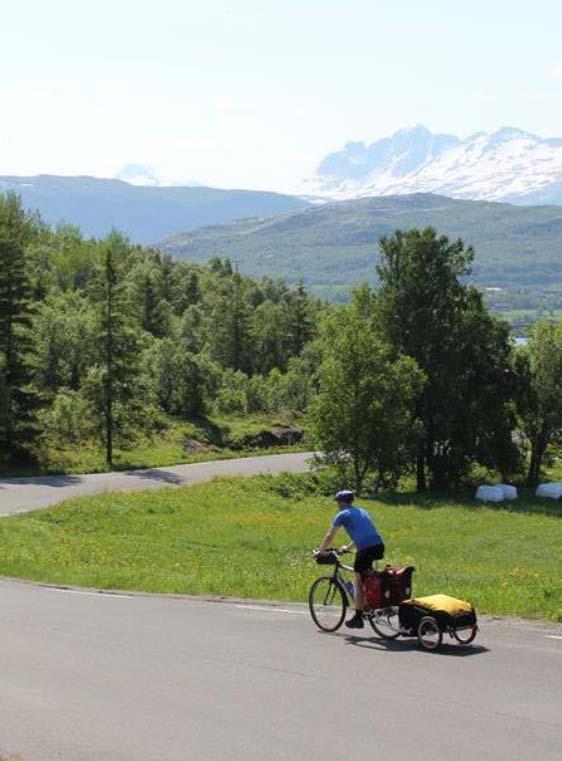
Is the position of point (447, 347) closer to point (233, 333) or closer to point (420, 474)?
point (420, 474)

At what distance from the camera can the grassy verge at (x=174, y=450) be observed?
51281 mm

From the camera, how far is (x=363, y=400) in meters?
52.5

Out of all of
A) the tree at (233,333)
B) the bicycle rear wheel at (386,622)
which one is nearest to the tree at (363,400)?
the bicycle rear wheel at (386,622)

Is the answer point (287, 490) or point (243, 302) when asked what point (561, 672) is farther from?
point (243, 302)

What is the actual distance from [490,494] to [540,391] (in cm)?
1107

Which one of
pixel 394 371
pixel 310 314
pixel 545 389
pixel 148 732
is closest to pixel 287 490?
pixel 394 371

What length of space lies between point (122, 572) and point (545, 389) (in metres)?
43.8

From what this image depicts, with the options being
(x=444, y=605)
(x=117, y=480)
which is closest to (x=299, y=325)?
(x=117, y=480)

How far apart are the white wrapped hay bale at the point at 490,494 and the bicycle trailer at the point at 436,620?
132 ft

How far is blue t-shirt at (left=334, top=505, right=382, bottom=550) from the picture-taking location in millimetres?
14312

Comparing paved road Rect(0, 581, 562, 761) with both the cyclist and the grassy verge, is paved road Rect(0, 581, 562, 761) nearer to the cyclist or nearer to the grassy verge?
the cyclist

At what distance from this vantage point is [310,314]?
107938 millimetres

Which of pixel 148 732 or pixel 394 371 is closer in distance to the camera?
pixel 148 732

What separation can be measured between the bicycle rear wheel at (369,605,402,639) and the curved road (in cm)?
21
